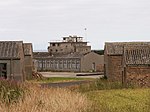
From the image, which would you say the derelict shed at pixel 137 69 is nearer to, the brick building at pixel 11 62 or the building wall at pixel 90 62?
the brick building at pixel 11 62

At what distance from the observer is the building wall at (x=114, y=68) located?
4384 centimetres

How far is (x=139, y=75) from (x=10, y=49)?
533 inches

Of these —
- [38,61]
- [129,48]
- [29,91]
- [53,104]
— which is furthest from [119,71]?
[38,61]

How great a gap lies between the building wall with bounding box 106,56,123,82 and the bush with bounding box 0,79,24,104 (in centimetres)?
2618

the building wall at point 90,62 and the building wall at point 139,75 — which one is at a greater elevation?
the building wall at point 139,75

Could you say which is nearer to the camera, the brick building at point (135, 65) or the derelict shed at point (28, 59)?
the brick building at point (135, 65)

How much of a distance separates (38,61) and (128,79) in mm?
49403

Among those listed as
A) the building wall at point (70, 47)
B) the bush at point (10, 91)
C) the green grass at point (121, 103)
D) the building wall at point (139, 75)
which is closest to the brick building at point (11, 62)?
the building wall at point (139, 75)

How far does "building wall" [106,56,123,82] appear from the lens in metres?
43.8

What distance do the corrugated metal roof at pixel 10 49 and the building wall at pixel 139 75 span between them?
11275 millimetres

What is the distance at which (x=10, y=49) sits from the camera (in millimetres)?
41125

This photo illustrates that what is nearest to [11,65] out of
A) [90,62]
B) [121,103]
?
[121,103]

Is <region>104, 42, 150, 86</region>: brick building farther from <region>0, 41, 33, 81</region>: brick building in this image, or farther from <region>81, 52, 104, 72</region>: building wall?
<region>81, 52, 104, 72</region>: building wall

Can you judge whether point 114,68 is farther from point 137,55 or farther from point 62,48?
point 62,48
